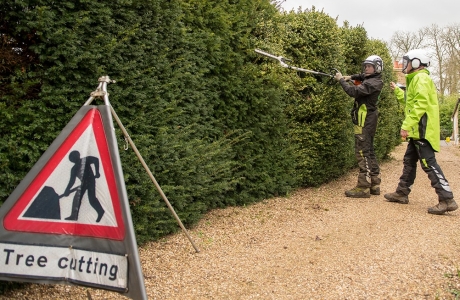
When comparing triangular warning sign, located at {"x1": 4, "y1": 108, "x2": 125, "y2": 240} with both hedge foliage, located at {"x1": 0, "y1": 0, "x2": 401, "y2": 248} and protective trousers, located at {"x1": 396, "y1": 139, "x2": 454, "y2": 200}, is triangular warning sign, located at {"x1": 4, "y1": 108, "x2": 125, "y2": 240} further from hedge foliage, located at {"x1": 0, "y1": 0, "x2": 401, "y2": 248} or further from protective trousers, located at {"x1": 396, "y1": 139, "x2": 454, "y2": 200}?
protective trousers, located at {"x1": 396, "y1": 139, "x2": 454, "y2": 200}

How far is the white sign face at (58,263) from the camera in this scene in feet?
8.97

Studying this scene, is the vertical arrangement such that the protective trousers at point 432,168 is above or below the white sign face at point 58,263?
above

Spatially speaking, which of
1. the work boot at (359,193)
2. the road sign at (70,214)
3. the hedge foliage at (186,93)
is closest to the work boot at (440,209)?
the work boot at (359,193)

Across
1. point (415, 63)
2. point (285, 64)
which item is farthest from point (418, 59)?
point (285, 64)

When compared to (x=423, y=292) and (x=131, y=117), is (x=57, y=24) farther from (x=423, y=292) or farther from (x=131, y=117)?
(x=423, y=292)

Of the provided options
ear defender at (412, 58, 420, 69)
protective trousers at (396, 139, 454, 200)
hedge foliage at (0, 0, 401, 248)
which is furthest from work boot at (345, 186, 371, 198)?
ear defender at (412, 58, 420, 69)

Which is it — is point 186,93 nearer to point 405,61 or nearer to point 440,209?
point 405,61

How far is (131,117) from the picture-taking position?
459cm

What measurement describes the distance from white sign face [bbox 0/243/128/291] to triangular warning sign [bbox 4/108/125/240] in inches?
4.7

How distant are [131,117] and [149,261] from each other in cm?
149

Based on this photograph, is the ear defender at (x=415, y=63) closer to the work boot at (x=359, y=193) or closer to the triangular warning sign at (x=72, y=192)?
the work boot at (x=359, y=193)

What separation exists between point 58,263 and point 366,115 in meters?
6.00

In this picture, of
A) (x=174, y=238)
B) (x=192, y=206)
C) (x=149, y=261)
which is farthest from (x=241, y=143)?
(x=149, y=261)

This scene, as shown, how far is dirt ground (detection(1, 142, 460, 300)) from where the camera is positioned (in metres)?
3.83
